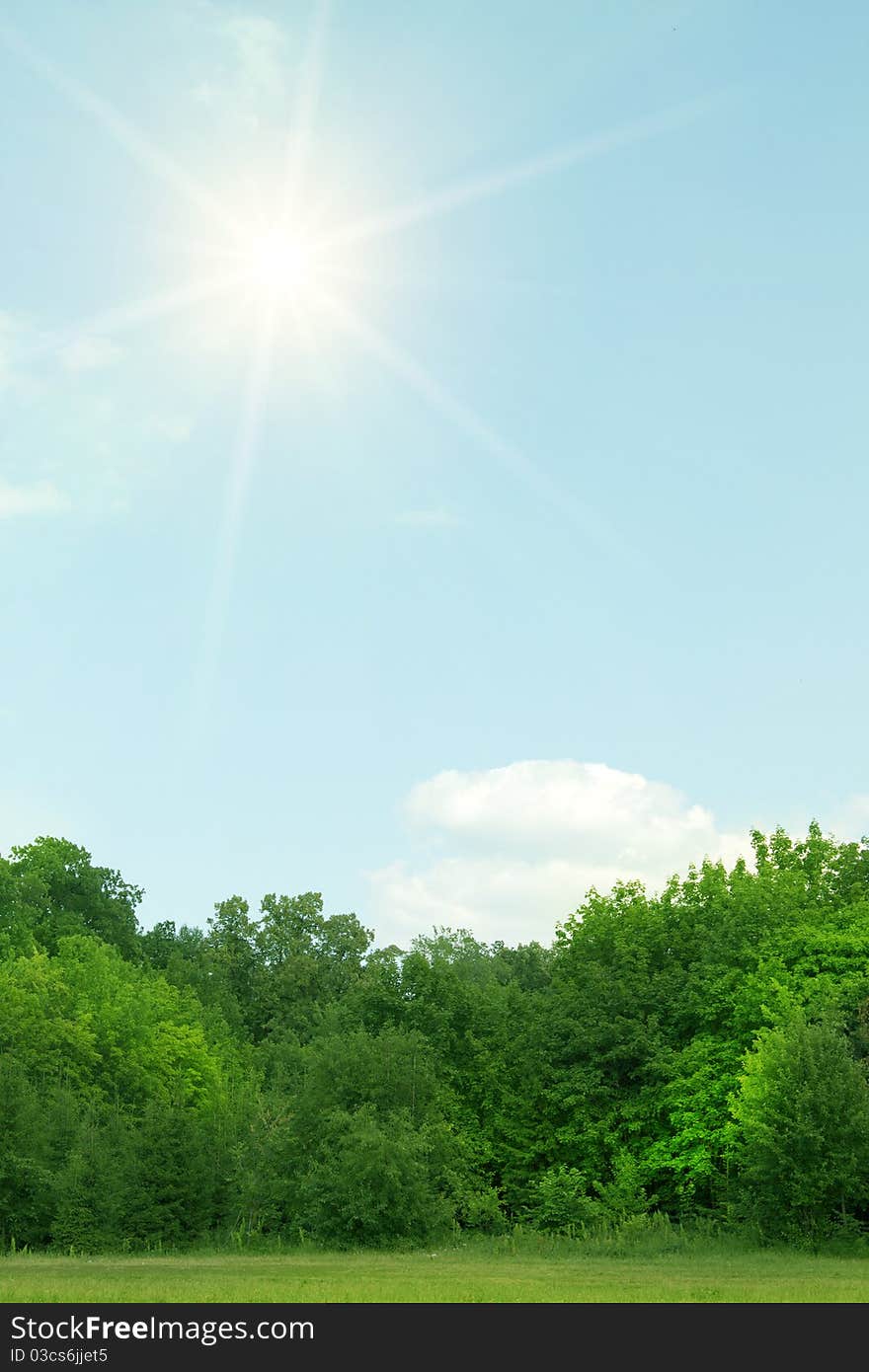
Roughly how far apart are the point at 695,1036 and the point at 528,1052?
751 centimetres

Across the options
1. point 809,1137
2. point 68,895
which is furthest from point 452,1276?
point 68,895

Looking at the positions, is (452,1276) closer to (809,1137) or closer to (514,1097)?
(809,1137)

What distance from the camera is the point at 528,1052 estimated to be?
59938mm

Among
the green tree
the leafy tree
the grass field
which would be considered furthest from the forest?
the leafy tree

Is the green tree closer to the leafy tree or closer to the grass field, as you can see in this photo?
the grass field

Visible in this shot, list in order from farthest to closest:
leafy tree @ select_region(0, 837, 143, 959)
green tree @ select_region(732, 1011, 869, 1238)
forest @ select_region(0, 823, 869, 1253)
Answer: leafy tree @ select_region(0, 837, 143, 959) < forest @ select_region(0, 823, 869, 1253) < green tree @ select_region(732, 1011, 869, 1238)

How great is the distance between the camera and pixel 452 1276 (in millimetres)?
32875

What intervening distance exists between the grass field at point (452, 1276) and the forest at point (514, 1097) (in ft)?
11.5

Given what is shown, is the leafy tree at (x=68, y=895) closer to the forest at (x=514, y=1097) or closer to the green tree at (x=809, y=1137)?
the forest at (x=514, y=1097)

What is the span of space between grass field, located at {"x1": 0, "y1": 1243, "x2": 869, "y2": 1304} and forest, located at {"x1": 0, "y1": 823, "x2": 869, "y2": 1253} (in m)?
3.52

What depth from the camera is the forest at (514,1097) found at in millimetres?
45750

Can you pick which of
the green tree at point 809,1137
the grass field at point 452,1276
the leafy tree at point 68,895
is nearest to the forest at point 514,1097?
the green tree at point 809,1137

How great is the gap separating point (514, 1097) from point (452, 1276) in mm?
26800

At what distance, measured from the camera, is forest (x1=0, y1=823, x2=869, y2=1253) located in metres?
45.8
